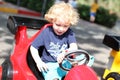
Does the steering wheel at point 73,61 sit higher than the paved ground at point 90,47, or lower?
higher

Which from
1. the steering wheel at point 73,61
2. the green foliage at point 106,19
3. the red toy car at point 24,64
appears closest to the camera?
the red toy car at point 24,64

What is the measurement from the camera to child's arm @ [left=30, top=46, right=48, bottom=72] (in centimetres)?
308

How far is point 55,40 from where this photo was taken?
10.6ft

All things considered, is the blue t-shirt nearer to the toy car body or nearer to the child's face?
the child's face

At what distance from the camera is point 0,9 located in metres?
10.1

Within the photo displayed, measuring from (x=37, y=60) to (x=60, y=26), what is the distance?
386 mm

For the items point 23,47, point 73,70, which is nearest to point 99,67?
point 23,47

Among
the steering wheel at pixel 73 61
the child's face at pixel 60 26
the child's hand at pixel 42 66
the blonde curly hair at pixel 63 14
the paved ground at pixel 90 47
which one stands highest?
the blonde curly hair at pixel 63 14

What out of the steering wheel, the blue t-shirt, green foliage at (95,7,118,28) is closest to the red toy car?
the steering wheel

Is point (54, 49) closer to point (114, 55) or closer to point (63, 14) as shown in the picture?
point (63, 14)

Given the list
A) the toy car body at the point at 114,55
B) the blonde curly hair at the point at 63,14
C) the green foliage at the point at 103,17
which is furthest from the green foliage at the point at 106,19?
the blonde curly hair at the point at 63,14

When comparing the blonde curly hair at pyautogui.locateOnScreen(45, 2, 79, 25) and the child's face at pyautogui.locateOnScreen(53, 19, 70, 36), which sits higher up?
the blonde curly hair at pyautogui.locateOnScreen(45, 2, 79, 25)

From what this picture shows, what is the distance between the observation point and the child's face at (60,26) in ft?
10.1

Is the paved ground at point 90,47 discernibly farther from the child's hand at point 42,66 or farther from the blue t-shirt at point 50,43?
the child's hand at point 42,66
